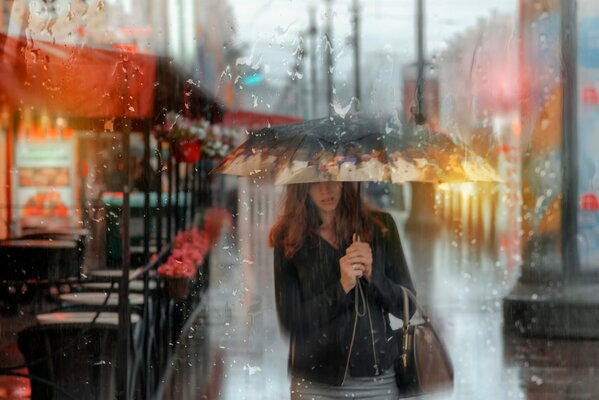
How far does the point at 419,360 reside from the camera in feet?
10.8

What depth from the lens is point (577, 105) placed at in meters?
6.46

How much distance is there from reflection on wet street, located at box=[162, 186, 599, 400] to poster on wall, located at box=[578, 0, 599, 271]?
0.59 metres

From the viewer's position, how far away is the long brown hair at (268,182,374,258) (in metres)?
3.36

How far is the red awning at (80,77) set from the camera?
4.40 meters

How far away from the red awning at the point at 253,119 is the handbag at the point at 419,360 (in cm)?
126

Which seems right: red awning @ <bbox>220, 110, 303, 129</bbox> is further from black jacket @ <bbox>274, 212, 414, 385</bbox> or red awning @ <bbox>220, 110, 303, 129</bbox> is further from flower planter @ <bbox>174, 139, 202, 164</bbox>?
black jacket @ <bbox>274, 212, 414, 385</bbox>

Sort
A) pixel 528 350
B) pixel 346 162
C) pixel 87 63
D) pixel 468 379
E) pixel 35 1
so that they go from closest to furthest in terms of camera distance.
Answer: pixel 346 162
pixel 87 63
pixel 35 1
pixel 468 379
pixel 528 350

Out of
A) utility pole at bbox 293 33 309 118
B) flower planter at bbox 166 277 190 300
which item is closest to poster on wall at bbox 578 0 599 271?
utility pole at bbox 293 33 309 118

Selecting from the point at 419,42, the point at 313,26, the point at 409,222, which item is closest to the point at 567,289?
the point at 409,222

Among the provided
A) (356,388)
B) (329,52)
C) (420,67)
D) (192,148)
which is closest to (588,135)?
(420,67)

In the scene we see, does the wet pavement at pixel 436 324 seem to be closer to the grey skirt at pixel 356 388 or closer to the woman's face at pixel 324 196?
the grey skirt at pixel 356 388

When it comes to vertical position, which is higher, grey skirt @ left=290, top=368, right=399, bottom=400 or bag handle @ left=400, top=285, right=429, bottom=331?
bag handle @ left=400, top=285, right=429, bottom=331

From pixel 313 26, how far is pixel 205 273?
54.4 inches

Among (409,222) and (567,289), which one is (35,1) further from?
(567,289)
